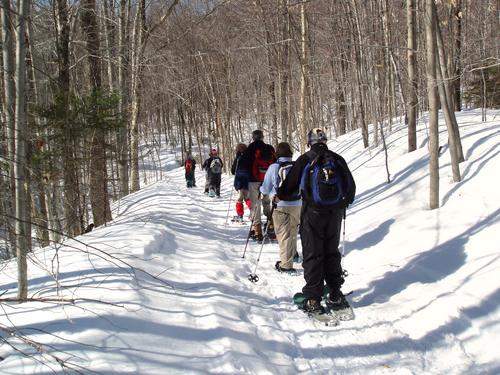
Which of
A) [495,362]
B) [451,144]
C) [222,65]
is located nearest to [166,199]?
[451,144]

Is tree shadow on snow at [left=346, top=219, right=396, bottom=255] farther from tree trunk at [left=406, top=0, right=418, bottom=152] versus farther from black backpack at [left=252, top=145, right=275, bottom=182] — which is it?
tree trunk at [left=406, top=0, right=418, bottom=152]

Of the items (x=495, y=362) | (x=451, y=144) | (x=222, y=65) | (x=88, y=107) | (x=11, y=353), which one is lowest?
(x=495, y=362)

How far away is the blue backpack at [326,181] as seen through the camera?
4.57 metres

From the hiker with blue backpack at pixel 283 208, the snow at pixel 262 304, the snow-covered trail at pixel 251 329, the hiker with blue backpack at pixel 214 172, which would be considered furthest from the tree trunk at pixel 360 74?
the snow-covered trail at pixel 251 329

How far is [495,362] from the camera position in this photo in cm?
340

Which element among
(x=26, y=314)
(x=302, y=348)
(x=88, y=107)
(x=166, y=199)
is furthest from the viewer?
(x=166, y=199)

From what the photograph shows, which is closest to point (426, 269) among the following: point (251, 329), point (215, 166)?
point (251, 329)

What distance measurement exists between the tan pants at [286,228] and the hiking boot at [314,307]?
1553 millimetres

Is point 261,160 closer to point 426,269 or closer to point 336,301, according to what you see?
point 426,269

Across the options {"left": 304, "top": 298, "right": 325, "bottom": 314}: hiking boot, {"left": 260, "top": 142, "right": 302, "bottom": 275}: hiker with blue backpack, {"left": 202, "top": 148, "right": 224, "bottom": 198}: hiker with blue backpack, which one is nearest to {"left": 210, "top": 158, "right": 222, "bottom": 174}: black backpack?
{"left": 202, "top": 148, "right": 224, "bottom": 198}: hiker with blue backpack

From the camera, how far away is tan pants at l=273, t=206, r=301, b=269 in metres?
6.10

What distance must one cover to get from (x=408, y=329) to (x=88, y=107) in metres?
6.99

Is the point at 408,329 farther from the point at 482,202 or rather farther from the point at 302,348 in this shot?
the point at 482,202

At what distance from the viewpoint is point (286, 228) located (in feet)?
20.5
